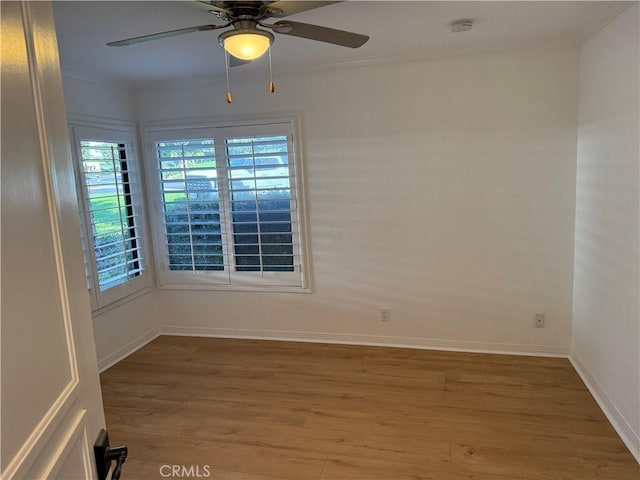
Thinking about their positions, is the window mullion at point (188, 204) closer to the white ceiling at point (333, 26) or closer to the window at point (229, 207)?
the window at point (229, 207)

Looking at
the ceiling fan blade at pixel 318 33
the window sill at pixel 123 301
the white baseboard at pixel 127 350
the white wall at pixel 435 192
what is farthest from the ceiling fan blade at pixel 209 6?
the white baseboard at pixel 127 350

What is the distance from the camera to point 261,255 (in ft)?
13.5

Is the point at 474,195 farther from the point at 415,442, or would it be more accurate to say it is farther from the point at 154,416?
the point at 154,416

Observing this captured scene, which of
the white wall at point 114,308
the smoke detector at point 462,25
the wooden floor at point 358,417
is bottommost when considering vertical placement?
the wooden floor at point 358,417

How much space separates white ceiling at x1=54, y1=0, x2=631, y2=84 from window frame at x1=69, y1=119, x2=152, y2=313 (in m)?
0.44

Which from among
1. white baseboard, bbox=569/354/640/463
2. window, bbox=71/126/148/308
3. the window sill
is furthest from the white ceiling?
white baseboard, bbox=569/354/640/463

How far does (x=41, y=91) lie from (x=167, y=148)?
11.4 ft

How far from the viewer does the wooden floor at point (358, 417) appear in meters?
2.44

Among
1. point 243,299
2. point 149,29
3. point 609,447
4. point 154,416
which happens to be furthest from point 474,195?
point 154,416

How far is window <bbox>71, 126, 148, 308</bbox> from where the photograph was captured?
3.54 metres

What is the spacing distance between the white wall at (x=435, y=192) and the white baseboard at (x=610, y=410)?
38cm

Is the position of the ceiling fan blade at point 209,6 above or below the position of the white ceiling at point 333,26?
below

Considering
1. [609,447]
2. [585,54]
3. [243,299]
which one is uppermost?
[585,54]

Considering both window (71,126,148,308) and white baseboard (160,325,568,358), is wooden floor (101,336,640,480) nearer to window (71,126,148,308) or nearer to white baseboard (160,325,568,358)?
white baseboard (160,325,568,358)
